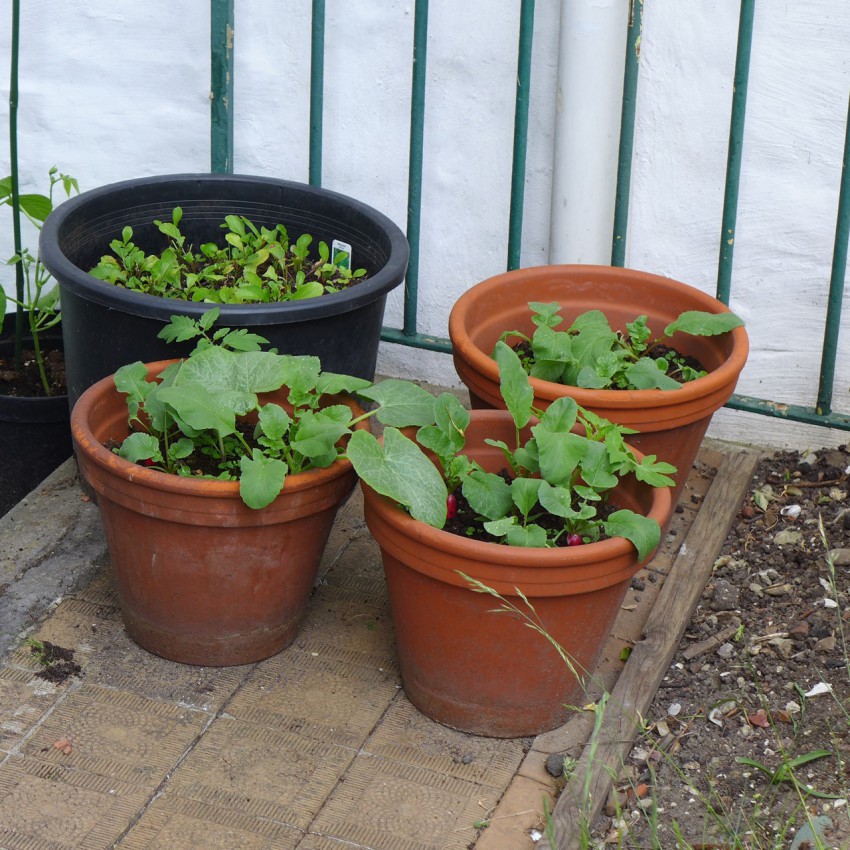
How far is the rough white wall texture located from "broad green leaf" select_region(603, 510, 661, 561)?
3.50 ft

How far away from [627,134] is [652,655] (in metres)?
1.17

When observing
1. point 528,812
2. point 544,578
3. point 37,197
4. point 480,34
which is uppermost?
point 480,34

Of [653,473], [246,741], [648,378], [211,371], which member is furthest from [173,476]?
[648,378]

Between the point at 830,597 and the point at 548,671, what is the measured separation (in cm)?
72

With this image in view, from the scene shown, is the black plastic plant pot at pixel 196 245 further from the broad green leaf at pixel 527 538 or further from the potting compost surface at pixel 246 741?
the broad green leaf at pixel 527 538

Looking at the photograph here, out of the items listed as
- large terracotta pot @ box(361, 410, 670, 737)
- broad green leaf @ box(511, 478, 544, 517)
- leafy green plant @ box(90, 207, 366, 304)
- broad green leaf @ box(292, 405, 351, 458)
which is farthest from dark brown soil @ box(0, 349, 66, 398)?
broad green leaf @ box(511, 478, 544, 517)

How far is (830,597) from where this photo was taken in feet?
8.59

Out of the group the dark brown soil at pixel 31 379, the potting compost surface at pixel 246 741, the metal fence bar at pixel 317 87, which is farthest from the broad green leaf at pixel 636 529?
the dark brown soil at pixel 31 379

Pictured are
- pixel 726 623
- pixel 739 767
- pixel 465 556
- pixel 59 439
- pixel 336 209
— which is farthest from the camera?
pixel 59 439

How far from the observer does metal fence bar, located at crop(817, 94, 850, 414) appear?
2750 mm

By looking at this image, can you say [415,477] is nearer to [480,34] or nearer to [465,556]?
[465,556]

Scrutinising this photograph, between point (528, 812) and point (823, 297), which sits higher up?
point (823, 297)

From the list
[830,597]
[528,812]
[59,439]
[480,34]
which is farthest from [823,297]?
[59,439]

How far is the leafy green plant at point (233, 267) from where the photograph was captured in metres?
2.74
